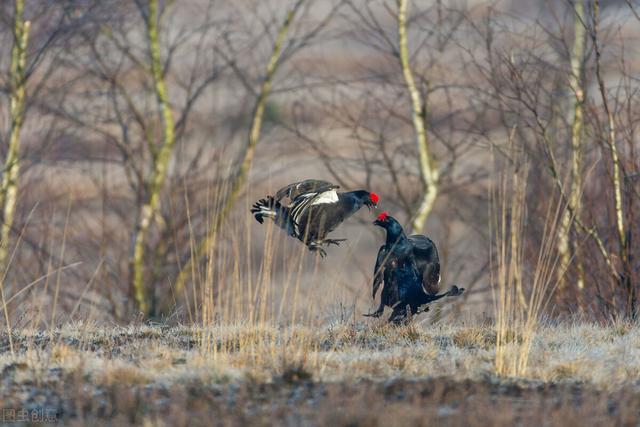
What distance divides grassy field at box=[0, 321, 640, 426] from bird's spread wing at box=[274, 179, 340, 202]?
108 centimetres

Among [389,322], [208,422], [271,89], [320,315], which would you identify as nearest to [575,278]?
[389,322]

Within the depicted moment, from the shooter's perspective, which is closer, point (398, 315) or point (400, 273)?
point (400, 273)

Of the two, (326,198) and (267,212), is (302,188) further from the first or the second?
(267,212)

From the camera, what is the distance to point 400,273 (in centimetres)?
774

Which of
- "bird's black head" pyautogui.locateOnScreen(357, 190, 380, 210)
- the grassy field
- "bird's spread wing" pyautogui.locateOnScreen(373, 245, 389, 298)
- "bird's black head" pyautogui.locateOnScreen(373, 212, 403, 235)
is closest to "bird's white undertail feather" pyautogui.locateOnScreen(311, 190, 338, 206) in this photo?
"bird's black head" pyautogui.locateOnScreen(357, 190, 380, 210)

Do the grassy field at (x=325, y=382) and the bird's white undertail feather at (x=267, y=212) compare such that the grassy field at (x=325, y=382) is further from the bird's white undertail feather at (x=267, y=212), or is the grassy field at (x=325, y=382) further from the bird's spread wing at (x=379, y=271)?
the bird's white undertail feather at (x=267, y=212)

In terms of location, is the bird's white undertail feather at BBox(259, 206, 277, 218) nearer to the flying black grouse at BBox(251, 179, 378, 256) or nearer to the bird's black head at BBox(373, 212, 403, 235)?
the flying black grouse at BBox(251, 179, 378, 256)

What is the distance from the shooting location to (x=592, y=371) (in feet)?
19.1

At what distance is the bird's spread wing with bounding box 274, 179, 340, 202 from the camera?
7.44 m

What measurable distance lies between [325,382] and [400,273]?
8.08 feet

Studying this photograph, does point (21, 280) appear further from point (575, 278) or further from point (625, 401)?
point (625, 401)

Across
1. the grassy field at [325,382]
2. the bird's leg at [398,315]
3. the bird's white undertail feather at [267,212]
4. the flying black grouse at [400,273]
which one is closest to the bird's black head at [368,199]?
the flying black grouse at [400,273]

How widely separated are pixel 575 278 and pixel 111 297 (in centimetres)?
730

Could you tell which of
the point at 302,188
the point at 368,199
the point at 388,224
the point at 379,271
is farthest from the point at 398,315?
the point at 302,188
